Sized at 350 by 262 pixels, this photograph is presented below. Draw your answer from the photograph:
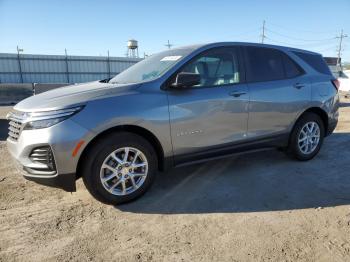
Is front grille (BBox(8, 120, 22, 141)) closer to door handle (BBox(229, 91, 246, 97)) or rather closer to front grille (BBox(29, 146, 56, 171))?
front grille (BBox(29, 146, 56, 171))

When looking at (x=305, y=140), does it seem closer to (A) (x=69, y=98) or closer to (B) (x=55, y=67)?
(A) (x=69, y=98)

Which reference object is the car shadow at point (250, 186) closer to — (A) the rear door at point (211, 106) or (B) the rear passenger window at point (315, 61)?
(A) the rear door at point (211, 106)

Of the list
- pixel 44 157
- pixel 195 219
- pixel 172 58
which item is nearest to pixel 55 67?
pixel 172 58

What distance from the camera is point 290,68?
4828mm

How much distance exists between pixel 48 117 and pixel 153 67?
5.32 feet

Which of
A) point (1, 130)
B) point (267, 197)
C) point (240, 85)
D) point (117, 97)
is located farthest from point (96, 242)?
point (1, 130)

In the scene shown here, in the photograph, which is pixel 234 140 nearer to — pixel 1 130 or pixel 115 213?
pixel 115 213

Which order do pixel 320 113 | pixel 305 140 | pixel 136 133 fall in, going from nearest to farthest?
pixel 136 133, pixel 305 140, pixel 320 113

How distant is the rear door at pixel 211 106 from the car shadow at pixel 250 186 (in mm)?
503

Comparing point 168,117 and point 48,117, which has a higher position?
point 48,117

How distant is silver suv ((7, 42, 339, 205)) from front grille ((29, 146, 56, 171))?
0.04ft

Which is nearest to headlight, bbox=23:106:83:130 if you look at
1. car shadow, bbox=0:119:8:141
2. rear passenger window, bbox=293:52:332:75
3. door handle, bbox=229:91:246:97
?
door handle, bbox=229:91:246:97

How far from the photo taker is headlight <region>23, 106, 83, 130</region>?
3.11 metres

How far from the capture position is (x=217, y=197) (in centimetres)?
375
